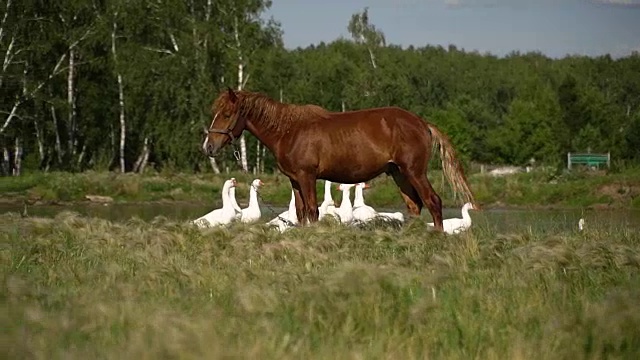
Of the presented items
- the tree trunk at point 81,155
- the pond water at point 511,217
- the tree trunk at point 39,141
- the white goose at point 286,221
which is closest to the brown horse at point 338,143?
the white goose at point 286,221

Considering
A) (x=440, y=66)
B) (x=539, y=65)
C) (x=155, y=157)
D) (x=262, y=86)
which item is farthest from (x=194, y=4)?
(x=539, y=65)

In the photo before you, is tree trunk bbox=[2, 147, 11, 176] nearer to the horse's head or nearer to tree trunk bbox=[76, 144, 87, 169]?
tree trunk bbox=[76, 144, 87, 169]

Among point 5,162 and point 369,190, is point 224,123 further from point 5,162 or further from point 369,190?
point 5,162

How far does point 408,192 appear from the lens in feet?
53.0

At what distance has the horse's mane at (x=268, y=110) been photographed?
15.8 metres

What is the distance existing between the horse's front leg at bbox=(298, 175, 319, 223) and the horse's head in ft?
4.41

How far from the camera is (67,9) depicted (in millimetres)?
51406

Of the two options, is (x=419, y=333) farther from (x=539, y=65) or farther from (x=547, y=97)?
(x=539, y=65)

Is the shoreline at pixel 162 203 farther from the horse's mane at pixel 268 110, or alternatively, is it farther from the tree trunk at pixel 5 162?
the horse's mane at pixel 268 110

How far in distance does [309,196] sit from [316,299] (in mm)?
8272

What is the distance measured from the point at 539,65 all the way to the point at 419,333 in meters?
152

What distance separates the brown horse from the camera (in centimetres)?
1548

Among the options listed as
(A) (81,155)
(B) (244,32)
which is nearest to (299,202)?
(B) (244,32)

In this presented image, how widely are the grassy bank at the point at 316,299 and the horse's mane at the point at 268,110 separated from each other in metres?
3.63
